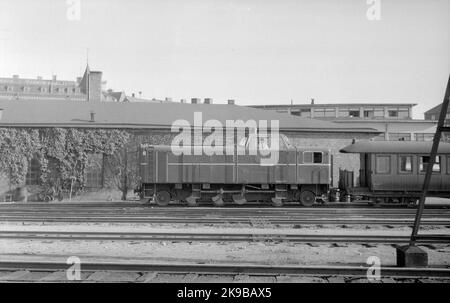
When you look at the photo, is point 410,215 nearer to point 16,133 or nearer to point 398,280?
point 398,280

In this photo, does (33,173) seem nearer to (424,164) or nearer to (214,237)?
(214,237)

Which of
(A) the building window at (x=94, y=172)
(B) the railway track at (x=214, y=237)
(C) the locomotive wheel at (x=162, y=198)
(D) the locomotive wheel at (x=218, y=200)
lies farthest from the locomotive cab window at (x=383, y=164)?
(A) the building window at (x=94, y=172)

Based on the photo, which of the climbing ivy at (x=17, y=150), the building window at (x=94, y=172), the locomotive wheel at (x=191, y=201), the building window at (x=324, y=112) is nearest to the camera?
the locomotive wheel at (x=191, y=201)

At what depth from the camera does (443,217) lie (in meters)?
16.6

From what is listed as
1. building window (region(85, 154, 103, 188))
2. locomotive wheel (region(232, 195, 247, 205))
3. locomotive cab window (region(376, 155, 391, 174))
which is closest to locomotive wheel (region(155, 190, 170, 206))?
locomotive wheel (region(232, 195, 247, 205))

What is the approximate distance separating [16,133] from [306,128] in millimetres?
19438

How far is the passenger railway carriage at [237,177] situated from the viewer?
2102cm

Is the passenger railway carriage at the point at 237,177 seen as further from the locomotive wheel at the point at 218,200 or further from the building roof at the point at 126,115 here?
the building roof at the point at 126,115

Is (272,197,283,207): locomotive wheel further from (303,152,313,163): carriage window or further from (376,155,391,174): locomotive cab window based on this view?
(376,155,391,174): locomotive cab window

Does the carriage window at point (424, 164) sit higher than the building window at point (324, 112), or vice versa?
the building window at point (324, 112)

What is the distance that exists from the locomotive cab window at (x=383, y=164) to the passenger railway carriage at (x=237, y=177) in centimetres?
234

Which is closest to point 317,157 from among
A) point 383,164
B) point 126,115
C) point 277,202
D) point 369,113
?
point 277,202

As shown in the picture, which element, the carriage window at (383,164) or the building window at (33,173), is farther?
the building window at (33,173)
